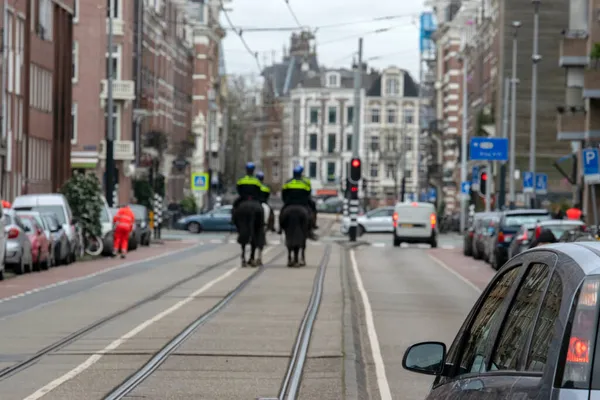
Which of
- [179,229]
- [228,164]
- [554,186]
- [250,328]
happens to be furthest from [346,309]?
[228,164]

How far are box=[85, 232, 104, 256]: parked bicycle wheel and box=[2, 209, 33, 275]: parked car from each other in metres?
9.85

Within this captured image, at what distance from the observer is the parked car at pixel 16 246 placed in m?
31.0

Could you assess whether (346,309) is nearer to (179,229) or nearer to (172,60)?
(179,229)

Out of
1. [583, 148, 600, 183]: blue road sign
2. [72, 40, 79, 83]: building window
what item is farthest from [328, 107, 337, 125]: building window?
[583, 148, 600, 183]: blue road sign

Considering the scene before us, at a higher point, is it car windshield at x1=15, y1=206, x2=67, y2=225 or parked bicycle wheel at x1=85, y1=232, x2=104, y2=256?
car windshield at x1=15, y1=206, x2=67, y2=225

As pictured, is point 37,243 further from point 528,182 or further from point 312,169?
point 312,169

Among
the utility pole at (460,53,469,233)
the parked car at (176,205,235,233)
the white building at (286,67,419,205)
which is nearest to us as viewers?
the parked car at (176,205,235,233)

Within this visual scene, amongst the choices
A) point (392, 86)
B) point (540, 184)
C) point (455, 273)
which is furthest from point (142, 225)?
point (392, 86)

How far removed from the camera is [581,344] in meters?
4.40

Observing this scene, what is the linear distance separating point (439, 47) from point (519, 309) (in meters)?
125

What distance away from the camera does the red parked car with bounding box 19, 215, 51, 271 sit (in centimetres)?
3284

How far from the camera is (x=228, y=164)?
149 m

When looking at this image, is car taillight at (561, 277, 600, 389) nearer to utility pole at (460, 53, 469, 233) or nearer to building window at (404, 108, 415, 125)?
utility pole at (460, 53, 469, 233)

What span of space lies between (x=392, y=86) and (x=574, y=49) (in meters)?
108
